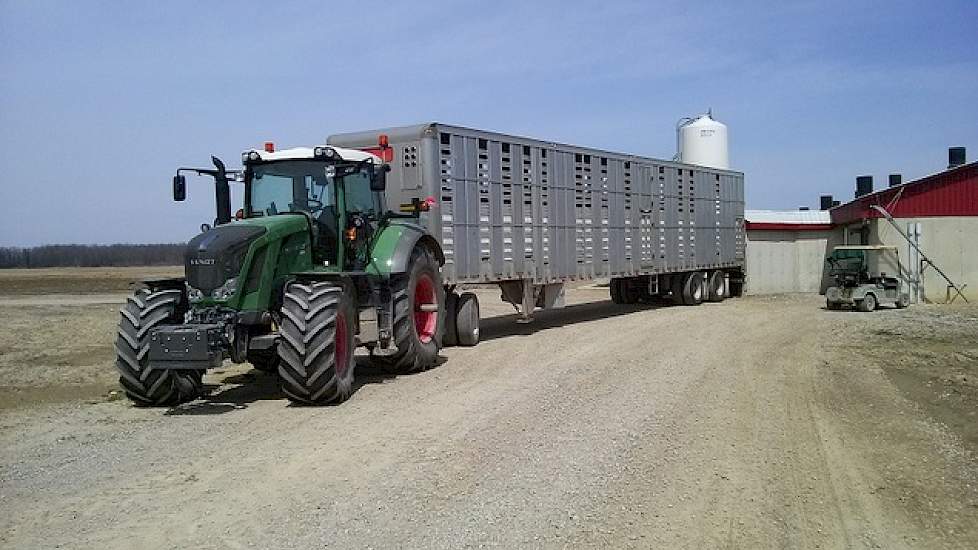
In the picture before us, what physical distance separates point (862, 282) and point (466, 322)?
509 inches

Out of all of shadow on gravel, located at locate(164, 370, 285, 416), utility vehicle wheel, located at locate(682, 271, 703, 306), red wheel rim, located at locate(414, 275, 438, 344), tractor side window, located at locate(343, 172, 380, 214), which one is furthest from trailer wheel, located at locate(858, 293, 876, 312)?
shadow on gravel, located at locate(164, 370, 285, 416)

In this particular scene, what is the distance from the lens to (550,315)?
20969 mm

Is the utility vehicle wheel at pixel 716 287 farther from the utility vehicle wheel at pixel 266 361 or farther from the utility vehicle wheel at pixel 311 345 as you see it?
the utility vehicle wheel at pixel 311 345

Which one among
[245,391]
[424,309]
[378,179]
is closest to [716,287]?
[424,309]

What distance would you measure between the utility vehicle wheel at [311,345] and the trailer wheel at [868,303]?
16.9m

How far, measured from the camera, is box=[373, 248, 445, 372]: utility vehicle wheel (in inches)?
437

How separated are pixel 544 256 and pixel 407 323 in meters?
5.88

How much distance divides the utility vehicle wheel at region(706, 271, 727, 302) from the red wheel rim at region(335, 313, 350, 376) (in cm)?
1719

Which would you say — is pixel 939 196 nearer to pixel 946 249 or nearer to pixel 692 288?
pixel 946 249

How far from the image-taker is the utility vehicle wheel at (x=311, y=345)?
864 centimetres

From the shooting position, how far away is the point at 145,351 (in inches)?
347

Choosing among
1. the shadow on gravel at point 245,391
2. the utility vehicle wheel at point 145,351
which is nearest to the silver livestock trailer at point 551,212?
the shadow on gravel at point 245,391

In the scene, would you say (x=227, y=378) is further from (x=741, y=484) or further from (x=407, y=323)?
(x=741, y=484)

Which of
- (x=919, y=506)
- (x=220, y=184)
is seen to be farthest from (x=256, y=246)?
(x=919, y=506)
